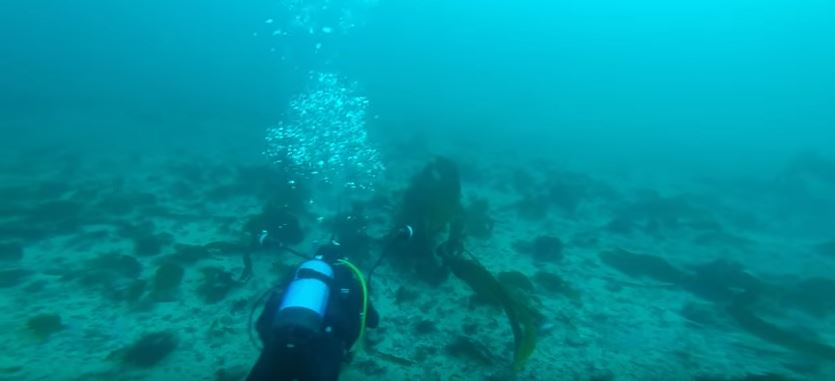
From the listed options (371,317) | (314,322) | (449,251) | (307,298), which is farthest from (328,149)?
(314,322)

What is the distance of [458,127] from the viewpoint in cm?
2645

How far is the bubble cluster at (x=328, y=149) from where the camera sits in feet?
46.2

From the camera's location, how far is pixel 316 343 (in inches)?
151

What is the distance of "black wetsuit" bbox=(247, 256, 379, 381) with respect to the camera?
3.59m

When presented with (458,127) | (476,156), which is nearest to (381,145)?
(476,156)

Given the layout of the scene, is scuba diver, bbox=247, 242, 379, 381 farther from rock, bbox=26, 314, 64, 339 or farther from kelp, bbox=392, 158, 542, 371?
rock, bbox=26, 314, 64, 339

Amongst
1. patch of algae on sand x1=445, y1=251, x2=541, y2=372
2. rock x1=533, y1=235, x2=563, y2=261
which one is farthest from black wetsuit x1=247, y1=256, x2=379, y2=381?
rock x1=533, y1=235, x2=563, y2=261

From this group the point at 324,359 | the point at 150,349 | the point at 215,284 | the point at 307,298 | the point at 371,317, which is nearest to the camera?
the point at 324,359

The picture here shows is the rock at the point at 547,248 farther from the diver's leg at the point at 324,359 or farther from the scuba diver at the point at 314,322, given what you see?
the diver's leg at the point at 324,359

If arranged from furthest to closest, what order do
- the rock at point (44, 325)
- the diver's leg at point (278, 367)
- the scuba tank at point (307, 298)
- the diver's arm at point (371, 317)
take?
the rock at point (44, 325), the diver's arm at point (371, 317), the scuba tank at point (307, 298), the diver's leg at point (278, 367)

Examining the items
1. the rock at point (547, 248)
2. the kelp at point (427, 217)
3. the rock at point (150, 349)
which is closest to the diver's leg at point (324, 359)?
the kelp at point (427, 217)

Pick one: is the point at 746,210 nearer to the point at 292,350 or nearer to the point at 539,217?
the point at 539,217

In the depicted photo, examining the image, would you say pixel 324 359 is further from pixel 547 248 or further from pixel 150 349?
pixel 547 248

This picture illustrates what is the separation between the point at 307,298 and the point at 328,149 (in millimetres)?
14470
